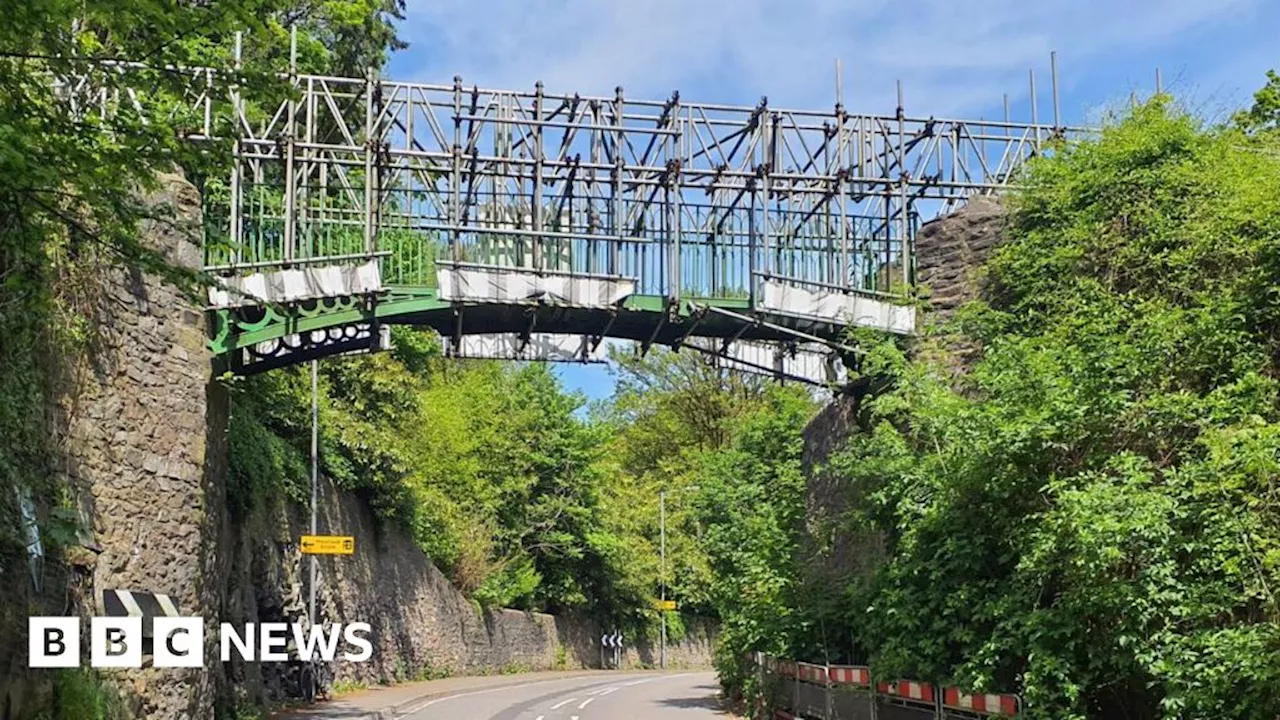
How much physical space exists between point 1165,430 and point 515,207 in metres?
12.8

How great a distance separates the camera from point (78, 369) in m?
12.2

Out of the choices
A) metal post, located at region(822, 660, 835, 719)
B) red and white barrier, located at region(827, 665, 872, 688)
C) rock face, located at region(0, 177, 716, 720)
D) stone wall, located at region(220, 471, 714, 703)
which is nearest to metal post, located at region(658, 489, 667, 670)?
stone wall, located at region(220, 471, 714, 703)

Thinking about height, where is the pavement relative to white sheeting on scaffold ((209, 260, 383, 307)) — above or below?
below

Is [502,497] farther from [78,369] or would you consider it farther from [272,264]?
[78,369]

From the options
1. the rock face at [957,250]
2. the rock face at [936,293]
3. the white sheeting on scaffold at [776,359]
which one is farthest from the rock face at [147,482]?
the rock face at [957,250]

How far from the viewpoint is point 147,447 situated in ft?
43.8

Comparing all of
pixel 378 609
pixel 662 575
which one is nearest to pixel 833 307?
pixel 378 609

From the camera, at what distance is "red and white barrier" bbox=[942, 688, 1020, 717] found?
9406 millimetres

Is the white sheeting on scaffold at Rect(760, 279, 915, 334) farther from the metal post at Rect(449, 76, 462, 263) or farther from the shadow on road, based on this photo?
the shadow on road

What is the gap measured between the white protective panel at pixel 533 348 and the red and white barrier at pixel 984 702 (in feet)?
37.1

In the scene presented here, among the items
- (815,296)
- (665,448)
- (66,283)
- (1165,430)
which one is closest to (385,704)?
(815,296)

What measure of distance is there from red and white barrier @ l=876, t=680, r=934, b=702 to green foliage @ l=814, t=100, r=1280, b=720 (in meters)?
0.28

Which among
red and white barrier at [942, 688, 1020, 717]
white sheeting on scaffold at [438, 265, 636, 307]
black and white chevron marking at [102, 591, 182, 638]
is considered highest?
white sheeting on scaffold at [438, 265, 636, 307]

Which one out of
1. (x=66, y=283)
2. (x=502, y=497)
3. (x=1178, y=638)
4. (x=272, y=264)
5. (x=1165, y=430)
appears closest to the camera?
(x=1178, y=638)
